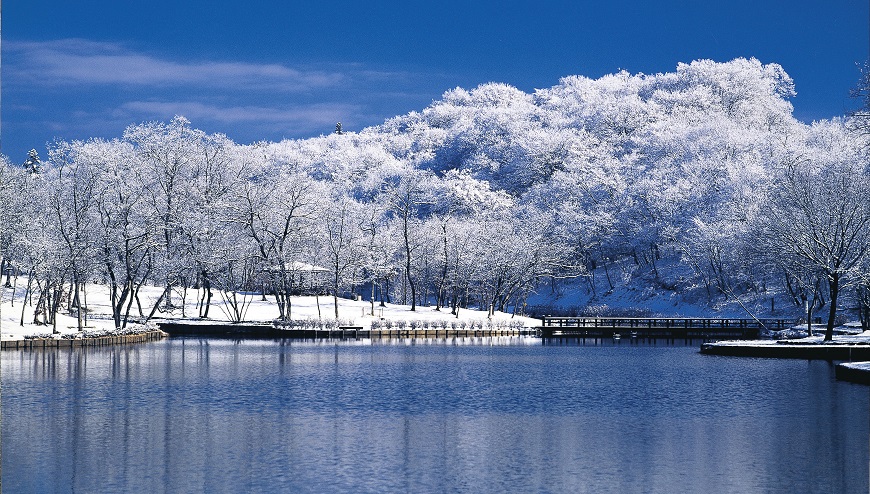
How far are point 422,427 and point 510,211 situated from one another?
8072 cm

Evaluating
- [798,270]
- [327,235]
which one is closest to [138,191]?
[327,235]

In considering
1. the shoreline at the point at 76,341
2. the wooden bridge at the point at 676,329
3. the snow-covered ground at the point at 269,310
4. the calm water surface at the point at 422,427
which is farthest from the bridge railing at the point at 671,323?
the shoreline at the point at 76,341

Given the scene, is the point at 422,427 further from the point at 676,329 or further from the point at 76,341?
the point at 676,329

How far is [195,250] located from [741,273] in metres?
41.8

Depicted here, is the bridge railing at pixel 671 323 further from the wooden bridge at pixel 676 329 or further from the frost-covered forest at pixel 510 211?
the frost-covered forest at pixel 510 211

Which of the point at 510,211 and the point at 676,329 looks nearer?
the point at 676,329

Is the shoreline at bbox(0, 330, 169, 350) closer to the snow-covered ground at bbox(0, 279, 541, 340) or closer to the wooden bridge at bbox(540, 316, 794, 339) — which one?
the snow-covered ground at bbox(0, 279, 541, 340)

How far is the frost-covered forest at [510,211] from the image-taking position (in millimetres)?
55281

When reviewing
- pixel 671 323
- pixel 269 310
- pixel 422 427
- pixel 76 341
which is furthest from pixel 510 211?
pixel 422 427

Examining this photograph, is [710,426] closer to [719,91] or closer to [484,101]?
[719,91]

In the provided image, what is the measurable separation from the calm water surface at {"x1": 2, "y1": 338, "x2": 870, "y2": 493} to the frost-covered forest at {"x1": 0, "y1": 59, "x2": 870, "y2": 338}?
14471mm

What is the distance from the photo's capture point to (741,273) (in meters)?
76.8

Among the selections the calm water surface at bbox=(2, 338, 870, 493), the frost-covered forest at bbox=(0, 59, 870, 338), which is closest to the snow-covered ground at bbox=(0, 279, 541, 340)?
the frost-covered forest at bbox=(0, 59, 870, 338)

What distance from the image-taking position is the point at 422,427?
2284 centimetres
